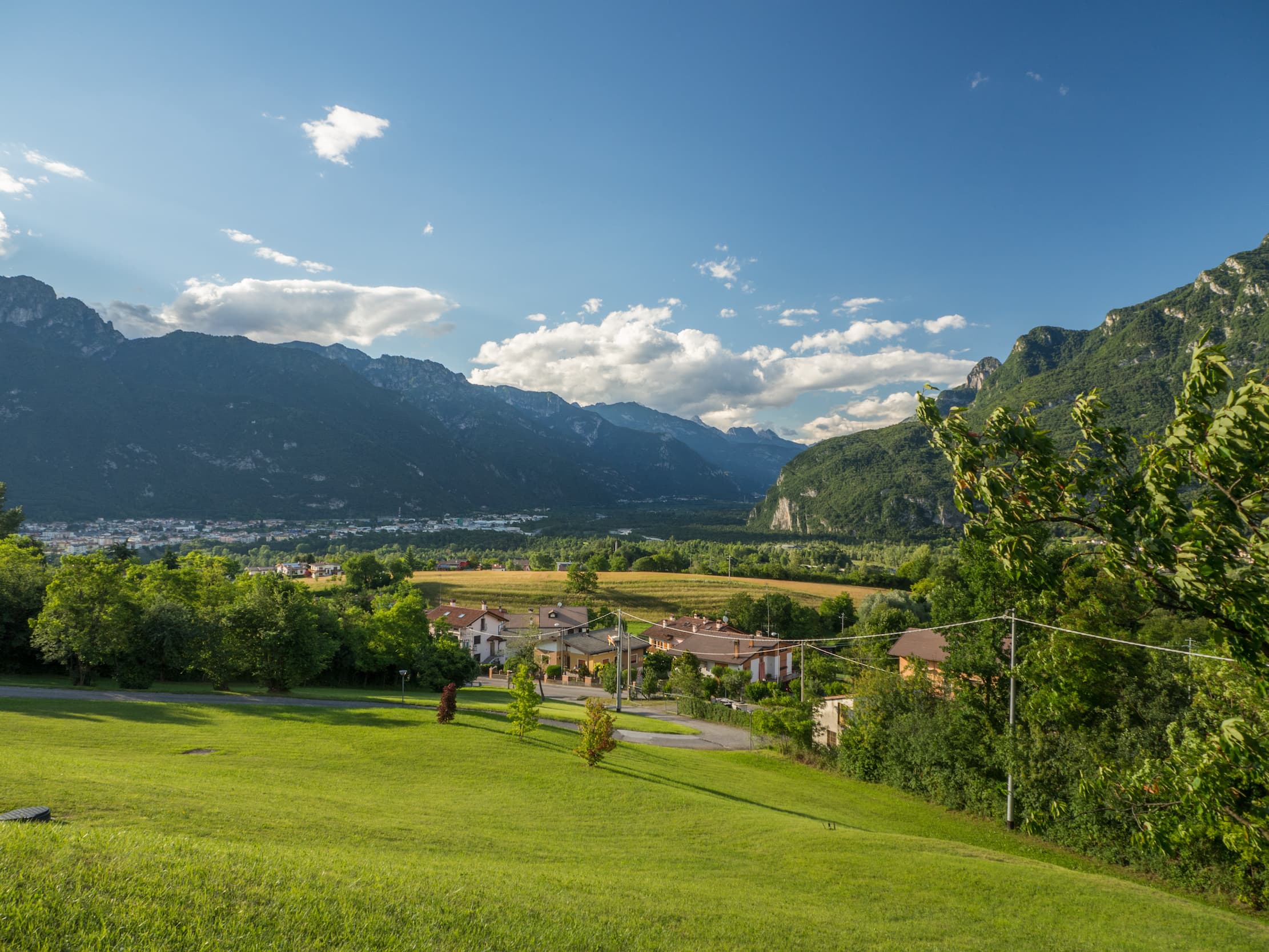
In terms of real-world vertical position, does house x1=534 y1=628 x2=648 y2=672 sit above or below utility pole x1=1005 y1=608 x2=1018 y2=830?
below

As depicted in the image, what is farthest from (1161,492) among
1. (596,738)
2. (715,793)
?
(596,738)

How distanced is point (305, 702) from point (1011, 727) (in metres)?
33.6

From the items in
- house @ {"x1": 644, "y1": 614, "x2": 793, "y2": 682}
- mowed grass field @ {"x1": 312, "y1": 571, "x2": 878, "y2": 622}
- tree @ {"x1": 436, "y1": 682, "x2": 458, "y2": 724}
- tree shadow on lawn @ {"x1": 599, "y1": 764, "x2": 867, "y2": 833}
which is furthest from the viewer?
mowed grass field @ {"x1": 312, "y1": 571, "x2": 878, "y2": 622}

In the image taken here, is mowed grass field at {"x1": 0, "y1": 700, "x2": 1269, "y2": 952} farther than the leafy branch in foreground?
Yes

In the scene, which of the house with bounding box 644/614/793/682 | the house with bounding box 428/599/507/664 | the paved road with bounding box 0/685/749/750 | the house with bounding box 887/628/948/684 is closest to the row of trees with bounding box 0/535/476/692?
the paved road with bounding box 0/685/749/750

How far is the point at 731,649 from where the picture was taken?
65.0m

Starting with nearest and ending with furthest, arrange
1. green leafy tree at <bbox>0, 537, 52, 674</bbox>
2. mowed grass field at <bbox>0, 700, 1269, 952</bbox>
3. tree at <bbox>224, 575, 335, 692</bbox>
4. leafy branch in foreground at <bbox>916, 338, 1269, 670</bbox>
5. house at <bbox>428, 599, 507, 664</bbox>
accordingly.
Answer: leafy branch in foreground at <bbox>916, 338, 1269, 670</bbox> → mowed grass field at <bbox>0, 700, 1269, 952</bbox> → tree at <bbox>224, 575, 335, 692</bbox> → green leafy tree at <bbox>0, 537, 52, 674</bbox> → house at <bbox>428, 599, 507, 664</bbox>

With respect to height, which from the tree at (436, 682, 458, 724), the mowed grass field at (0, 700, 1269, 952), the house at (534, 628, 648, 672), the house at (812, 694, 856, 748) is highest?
the mowed grass field at (0, 700, 1269, 952)

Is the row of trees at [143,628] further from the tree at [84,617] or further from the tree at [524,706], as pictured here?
the tree at [524,706]

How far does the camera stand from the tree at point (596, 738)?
2419cm

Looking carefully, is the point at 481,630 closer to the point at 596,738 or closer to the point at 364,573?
the point at 364,573

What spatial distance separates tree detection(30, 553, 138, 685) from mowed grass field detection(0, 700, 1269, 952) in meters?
8.24

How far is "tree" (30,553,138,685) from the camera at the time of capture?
33.2m

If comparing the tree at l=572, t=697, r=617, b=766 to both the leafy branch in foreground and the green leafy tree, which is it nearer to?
the leafy branch in foreground
